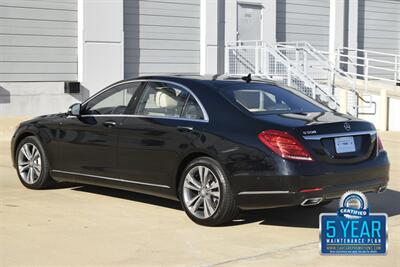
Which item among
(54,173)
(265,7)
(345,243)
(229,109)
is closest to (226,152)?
(229,109)

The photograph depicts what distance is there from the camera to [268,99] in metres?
7.38

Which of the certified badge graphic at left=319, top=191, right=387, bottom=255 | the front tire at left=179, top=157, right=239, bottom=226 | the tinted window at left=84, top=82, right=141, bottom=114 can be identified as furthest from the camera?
the tinted window at left=84, top=82, right=141, bottom=114

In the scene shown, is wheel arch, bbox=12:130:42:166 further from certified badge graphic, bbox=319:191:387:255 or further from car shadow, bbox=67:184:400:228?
certified badge graphic, bbox=319:191:387:255

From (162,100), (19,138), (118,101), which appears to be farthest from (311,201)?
(19,138)

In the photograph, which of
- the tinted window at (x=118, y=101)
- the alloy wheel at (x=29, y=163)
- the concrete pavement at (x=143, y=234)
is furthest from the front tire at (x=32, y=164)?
the tinted window at (x=118, y=101)

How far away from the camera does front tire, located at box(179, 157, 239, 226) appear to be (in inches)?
259

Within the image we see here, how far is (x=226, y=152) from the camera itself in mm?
6578

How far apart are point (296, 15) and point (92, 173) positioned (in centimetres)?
1757

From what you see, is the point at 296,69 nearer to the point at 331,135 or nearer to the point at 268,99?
the point at 268,99

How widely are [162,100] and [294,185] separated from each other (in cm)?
191

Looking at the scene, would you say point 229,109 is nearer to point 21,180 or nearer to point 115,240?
point 115,240

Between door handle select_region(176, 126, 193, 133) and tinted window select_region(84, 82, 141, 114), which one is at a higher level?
tinted window select_region(84, 82, 141, 114)

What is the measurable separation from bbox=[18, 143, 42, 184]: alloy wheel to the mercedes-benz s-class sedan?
293 mm

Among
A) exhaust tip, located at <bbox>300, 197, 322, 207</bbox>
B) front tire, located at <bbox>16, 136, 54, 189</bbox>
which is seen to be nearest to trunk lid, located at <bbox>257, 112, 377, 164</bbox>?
exhaust tip, located at <bbox>300, 197, 322, 207</bbox>
